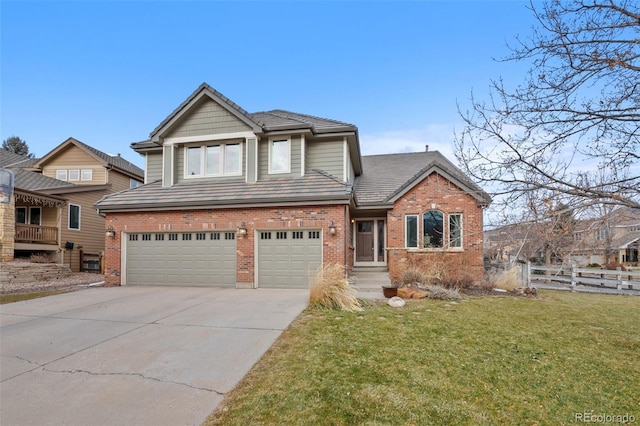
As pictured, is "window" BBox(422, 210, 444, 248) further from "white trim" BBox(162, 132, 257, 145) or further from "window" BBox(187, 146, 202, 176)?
"window" BBox(187, 146, 202, 176)

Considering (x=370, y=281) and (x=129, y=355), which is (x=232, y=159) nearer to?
(x=370, y=281)

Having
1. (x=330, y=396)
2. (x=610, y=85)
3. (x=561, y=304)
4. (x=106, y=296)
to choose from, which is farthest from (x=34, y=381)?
(x=561, y=304)

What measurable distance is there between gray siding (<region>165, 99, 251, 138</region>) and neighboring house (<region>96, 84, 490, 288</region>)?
4cm

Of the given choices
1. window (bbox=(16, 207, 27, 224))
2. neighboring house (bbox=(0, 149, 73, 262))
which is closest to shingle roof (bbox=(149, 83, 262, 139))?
neighboring house (bbox=(0, 149, 73, 262))

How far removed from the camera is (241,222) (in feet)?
36.8

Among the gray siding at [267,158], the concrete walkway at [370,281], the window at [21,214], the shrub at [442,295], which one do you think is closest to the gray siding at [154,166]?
the gray siding at [267,158]

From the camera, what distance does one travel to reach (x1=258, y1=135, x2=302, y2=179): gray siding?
12367mm

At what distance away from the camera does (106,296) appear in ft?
32.1

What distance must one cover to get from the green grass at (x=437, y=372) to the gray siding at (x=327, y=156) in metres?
7.03

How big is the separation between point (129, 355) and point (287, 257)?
6428 millimetres

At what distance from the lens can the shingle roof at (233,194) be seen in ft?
35.2

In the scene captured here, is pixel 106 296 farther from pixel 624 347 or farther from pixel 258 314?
pixel 624 347

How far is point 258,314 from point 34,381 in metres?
3.77

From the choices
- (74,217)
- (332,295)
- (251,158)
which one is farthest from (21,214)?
(332,295)
